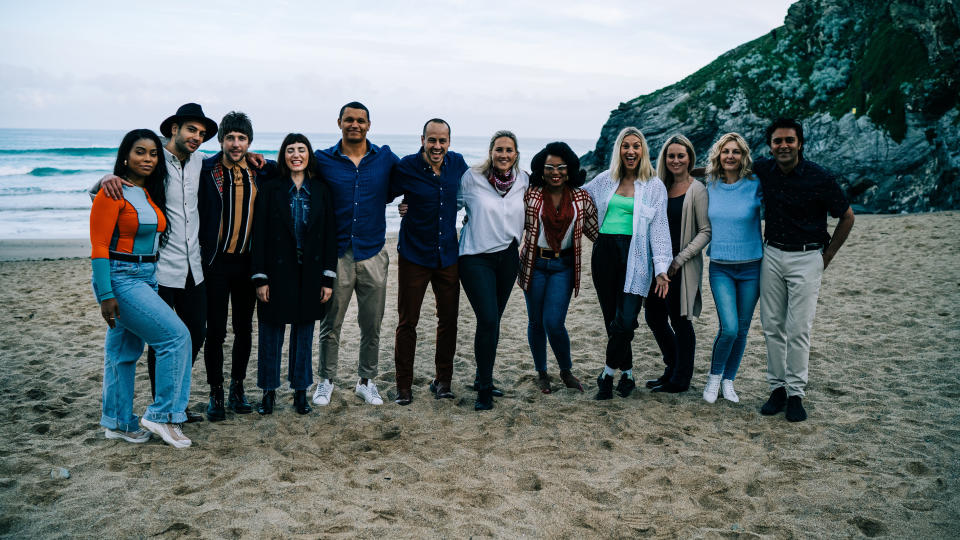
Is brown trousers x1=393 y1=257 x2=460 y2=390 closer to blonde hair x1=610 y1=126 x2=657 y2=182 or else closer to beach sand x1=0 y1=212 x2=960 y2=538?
beach sand x1=0 y1=212 x2=960 y2=538

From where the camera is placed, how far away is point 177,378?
3.96 m

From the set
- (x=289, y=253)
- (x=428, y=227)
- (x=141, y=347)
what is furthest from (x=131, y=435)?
(x=428, y=227)

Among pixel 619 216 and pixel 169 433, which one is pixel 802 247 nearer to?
pixel 619 216

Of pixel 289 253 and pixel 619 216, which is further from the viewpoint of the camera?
pixel 619 216

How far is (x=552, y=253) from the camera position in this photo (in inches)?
187

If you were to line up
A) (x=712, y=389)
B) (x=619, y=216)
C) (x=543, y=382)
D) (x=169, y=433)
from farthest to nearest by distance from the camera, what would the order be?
(x=543, y=382) < (x=712, y=389) < (x=619, y=216) < (x=169, y=433)

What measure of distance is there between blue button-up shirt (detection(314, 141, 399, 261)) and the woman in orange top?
114 cm

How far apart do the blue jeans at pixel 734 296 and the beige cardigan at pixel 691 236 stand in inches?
5.8

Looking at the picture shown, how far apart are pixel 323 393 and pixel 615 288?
250cm

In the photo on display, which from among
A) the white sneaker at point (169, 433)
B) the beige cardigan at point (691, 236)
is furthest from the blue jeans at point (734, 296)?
the white sneaker at point (169, 433)

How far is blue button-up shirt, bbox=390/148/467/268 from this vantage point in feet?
15.1

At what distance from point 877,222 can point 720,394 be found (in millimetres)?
11297

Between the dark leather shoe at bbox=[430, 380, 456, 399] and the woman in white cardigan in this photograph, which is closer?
the woman in white cardigan

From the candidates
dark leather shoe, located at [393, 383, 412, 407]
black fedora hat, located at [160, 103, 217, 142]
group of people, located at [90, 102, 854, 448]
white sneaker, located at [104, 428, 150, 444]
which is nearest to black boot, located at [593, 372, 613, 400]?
group of people, located at [90, 102, 854, 448]
